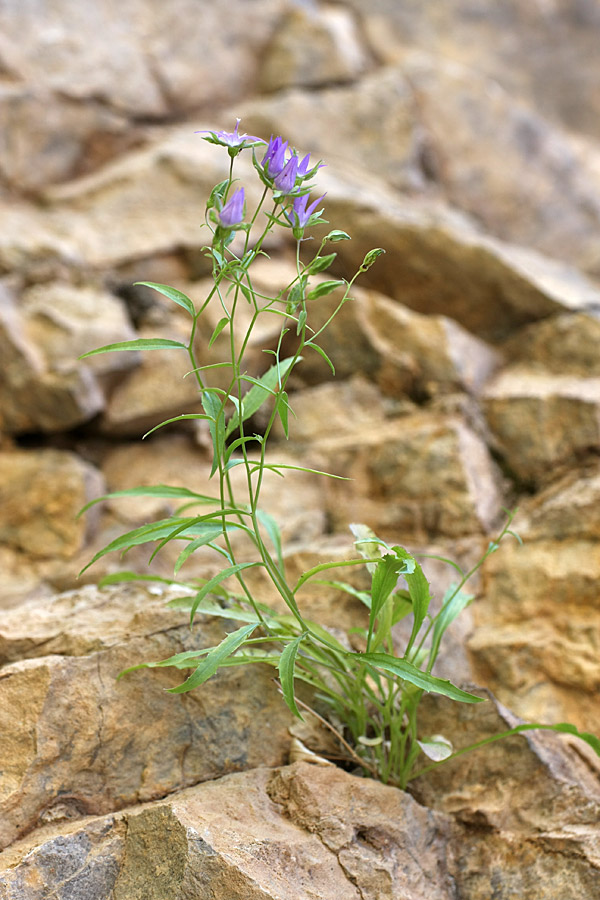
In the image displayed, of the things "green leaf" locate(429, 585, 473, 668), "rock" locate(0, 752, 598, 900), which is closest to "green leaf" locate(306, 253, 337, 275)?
"green leaf" locate(429, 585, 473, 668)

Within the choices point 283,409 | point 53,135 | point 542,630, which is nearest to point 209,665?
point 283,409

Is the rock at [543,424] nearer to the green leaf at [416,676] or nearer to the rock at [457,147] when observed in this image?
the green leaf at [416,676]

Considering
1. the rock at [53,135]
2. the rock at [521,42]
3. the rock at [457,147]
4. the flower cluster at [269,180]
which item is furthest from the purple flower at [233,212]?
the rock at [521,42]

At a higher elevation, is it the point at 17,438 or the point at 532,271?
the point at 532,271

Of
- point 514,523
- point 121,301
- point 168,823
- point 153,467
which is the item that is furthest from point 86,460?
point 168,823

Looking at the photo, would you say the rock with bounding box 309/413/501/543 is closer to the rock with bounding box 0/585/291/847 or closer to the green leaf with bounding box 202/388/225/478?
the rock with bounding box 0/585/291/847

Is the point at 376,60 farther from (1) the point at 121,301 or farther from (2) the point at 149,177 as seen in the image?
(1) the point at 121,301
